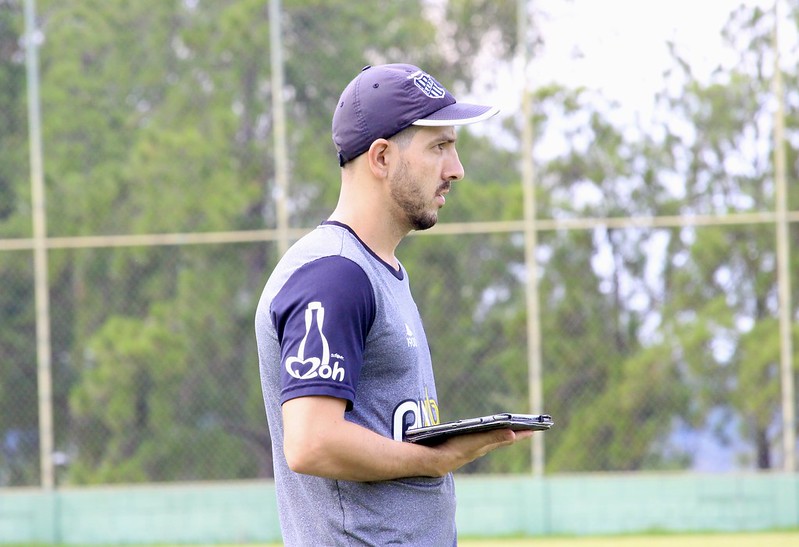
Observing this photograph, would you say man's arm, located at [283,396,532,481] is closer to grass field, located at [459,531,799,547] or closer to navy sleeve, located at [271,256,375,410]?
navy sleeve, located at [271,256,375,410]

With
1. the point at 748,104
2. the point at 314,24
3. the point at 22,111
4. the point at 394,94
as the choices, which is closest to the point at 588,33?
the point at 748,104

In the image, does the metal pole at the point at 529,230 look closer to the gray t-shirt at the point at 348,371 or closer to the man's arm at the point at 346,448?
the gray t-shirt at the point at 348,371

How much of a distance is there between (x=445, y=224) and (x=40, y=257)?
3.43 meters

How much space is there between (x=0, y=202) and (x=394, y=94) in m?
8.51

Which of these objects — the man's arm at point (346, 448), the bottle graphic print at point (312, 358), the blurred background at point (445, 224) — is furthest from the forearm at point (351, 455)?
the blurred background at point (445, 224)

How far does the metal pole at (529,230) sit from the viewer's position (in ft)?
32.5

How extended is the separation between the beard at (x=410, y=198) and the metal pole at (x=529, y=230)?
7.44 metres

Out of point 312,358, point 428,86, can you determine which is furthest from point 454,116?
point 312,358

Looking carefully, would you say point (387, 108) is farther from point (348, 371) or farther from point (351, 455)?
point (351, 455)

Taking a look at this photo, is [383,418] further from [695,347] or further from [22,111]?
Result: [22,111]

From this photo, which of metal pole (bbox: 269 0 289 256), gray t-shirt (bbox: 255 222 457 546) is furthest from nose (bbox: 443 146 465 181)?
metal pole (bbox: 269 0 289 256)

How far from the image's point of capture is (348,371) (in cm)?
225

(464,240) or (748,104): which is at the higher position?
(748,104)

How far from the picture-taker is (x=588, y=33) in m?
9.85
